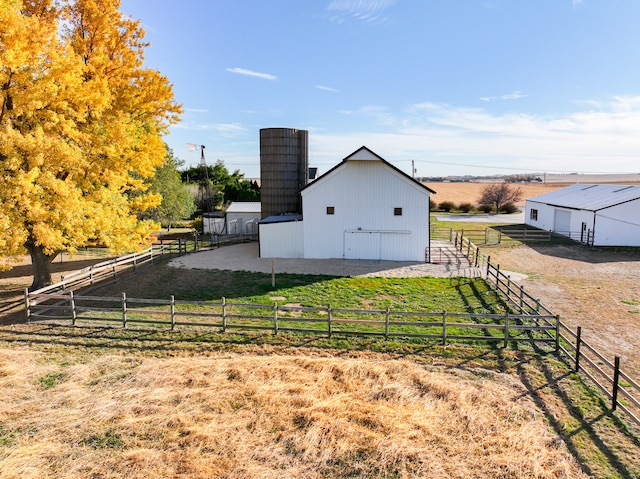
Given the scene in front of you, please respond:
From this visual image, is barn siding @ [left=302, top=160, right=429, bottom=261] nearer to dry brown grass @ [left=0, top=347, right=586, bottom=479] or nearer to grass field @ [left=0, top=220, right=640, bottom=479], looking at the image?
grass field @ [left=0, top=220, right=640, bottom=479]

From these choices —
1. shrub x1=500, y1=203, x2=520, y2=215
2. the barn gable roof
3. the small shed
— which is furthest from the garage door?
the small shed

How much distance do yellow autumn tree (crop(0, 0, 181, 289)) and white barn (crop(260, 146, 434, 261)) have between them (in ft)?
33.0

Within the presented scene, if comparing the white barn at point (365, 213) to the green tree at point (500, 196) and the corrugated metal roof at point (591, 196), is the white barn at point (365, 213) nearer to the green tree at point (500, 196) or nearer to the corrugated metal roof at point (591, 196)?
the corrugated metal roof at point (591, 196)

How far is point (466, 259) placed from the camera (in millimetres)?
26047

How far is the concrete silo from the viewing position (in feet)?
104

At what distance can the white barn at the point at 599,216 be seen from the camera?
32.4 meters

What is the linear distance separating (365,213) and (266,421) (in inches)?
714

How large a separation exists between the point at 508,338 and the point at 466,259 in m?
13.7

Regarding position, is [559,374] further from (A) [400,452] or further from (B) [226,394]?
(B) [226,394]

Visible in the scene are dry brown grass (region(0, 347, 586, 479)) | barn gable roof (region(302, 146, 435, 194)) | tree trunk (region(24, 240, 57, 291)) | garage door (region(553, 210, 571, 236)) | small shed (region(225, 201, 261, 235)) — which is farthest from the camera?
small shed (region(225, 201, 261, 235))

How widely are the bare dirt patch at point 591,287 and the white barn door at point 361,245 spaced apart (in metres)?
7.76

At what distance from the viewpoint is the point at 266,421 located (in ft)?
29.0

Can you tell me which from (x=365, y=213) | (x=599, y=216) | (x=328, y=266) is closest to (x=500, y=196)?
(x=599, y=216)

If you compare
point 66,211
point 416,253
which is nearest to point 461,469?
point 66,211
